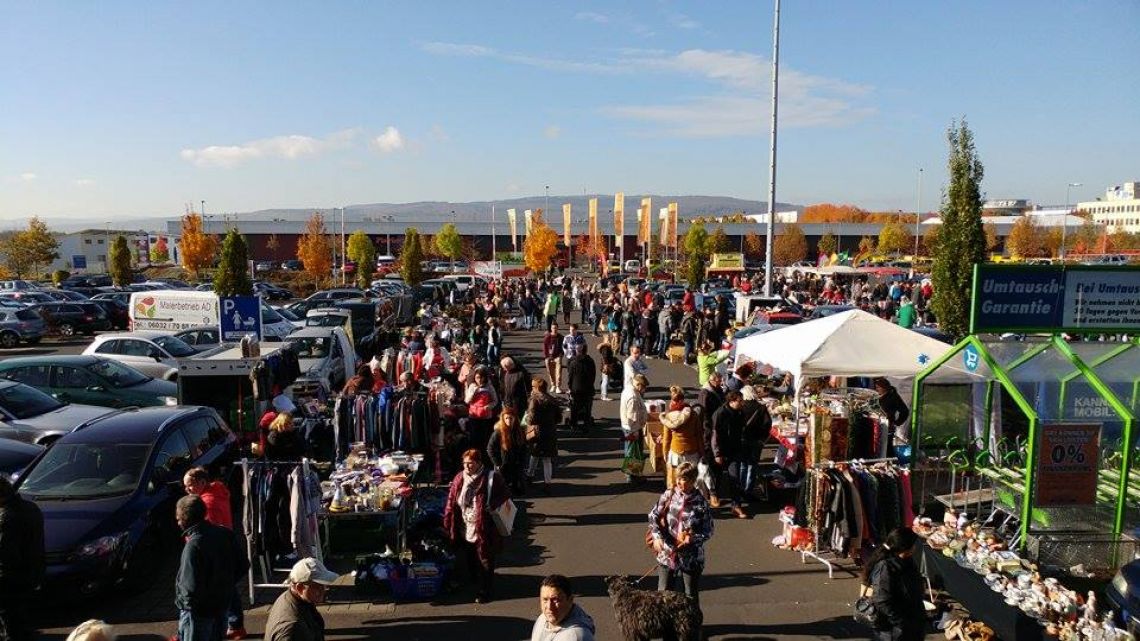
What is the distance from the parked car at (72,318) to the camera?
2875cm

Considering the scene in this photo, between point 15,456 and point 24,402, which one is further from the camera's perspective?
point 24,402

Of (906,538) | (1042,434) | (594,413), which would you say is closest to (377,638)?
(906,538)

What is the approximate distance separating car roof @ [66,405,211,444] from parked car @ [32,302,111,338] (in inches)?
967

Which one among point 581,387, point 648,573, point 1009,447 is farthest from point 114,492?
point 1009,447

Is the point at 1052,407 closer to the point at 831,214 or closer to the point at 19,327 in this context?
the point at 19,327

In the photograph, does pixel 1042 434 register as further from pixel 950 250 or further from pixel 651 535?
pixel 950 250

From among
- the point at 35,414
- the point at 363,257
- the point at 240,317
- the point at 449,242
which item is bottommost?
the point at 35,414

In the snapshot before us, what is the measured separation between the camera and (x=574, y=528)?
351 inches

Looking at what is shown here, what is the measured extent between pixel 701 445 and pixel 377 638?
15.0ft

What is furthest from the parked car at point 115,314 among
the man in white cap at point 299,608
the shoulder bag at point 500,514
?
the man in white cap at point 299,608

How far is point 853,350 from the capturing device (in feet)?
34.7

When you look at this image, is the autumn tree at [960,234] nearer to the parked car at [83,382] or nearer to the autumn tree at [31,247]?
the parked car at [83,382]

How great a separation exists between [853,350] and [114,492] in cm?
923

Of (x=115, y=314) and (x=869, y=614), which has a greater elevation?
(x=869, y=614)
